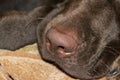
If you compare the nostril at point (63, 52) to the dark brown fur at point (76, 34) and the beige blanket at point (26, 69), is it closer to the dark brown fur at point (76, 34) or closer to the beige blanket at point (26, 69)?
the dark brown fur at point (76, 34)

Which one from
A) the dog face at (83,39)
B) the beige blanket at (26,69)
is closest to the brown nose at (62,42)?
the dog face at (83,39)

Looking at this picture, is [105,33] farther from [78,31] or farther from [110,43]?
[78,31]

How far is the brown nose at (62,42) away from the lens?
182 cm

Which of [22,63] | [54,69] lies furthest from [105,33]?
[22,63]

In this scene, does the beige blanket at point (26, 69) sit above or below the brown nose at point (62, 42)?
below

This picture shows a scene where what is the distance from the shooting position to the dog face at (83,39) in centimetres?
187

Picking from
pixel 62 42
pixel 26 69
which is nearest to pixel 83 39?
pixel 62 42

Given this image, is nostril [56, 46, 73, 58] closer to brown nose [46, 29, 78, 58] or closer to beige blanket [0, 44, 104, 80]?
brown nose [46, 29, 78, 58]

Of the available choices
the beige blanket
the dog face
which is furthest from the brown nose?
the beige blanket

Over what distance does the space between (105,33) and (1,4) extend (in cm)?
97

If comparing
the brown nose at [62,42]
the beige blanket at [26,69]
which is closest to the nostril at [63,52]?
the brown nose at [62,42]

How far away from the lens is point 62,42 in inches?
71.4

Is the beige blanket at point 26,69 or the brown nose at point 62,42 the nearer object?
the brown nose at point 62,42

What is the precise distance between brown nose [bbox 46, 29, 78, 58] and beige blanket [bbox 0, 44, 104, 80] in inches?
5.4
